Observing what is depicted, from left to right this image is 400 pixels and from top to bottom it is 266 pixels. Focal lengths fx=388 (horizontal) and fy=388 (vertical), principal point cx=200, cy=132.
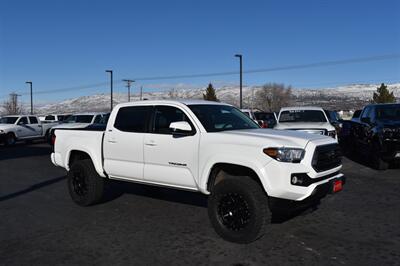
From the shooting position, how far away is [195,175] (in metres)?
5.34

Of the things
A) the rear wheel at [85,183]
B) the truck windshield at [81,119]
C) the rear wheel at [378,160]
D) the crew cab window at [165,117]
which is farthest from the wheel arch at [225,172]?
the truck windshield at [81,119]

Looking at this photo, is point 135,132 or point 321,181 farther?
point 135,132

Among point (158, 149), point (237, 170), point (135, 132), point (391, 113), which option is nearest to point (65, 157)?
point (135, 132)

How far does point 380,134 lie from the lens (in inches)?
396

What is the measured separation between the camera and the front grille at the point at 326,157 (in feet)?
15.8

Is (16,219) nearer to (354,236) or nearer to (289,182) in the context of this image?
(289,182)

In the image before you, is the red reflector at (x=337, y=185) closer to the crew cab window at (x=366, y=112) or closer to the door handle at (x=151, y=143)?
the door handle at (x=151, y=143)

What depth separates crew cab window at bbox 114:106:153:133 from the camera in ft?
20.2

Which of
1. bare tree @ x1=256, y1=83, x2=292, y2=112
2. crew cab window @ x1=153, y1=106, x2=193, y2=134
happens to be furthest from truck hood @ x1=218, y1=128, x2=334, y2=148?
bare tree @ x1=256, y1=83, x2=292, y2=112

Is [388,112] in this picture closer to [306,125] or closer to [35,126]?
[306,125]

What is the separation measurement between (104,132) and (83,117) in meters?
15.2

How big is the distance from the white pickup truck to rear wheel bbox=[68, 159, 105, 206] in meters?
0.02

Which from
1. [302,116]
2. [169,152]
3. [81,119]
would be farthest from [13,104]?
[169,152]

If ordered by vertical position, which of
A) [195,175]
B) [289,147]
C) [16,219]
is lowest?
[16,219]
